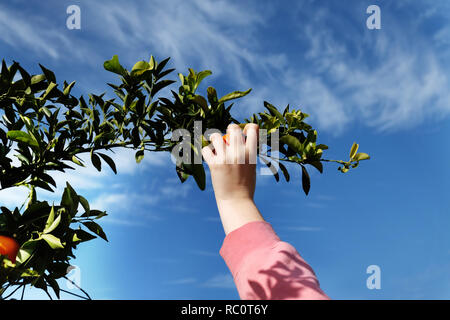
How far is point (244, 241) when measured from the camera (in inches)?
31.3

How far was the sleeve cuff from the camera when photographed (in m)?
0.78

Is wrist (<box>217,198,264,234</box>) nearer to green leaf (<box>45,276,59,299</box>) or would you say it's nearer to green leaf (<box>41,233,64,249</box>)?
green leaf (<box>41,233,64,249</box>)

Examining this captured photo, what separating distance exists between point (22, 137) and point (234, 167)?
0.81 meters

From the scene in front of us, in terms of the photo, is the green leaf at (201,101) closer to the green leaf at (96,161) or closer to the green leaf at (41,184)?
the green leaf at (96,161)

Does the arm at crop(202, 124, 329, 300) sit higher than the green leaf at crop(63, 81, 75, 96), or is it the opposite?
the green leaf at crop(63, 81, 75, 96)

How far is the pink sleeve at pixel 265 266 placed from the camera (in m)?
0.70

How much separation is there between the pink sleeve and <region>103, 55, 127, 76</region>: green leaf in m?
0.78

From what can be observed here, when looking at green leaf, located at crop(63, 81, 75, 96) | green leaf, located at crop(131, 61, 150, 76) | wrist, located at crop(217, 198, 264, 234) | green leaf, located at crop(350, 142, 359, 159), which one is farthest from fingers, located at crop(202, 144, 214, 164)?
green leaf, located at crop(63, 81, 75, 96)

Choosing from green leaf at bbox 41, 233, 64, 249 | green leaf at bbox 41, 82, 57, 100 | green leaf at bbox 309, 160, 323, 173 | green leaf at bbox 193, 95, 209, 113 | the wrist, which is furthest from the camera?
green leaf at bbox 41, 82, 57, 100

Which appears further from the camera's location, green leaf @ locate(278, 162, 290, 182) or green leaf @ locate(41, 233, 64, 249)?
green leaf @ locate(278, 162, 290, 182)

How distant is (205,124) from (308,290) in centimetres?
74

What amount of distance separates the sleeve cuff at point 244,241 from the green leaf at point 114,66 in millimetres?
775
